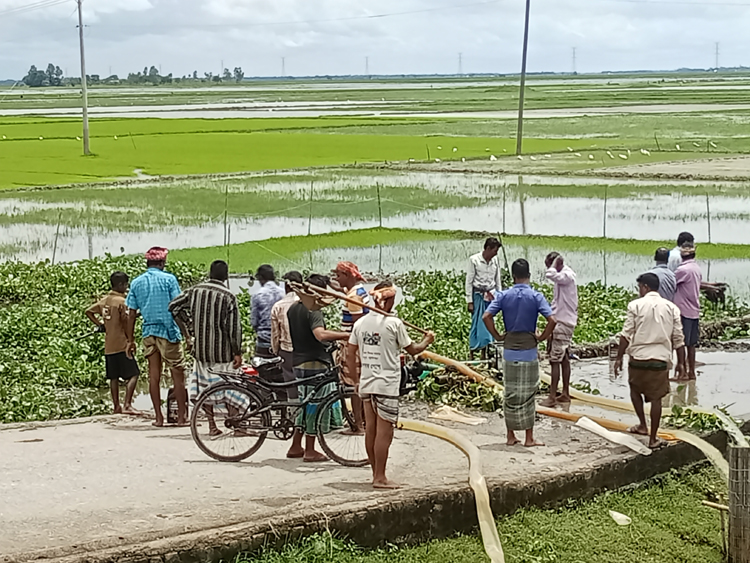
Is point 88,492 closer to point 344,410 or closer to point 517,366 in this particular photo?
point 344,410

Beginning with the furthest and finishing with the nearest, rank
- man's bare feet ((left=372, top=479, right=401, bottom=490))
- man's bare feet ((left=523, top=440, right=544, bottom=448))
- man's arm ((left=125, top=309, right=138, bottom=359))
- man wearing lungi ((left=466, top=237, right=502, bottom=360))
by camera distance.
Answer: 1. man wearing lungi ((left=466, top=237, right=502, bottom=360))
2. man's arm ((left=125, top=309, right=138, bottom=359))
3. man's bare feet ((left=523, top=440, right=544, bottom=448))
4. man's bare feet ((left=372, top=479, right=401, bottom=490))

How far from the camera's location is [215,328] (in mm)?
9383

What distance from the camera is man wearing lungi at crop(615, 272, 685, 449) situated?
30.2 ft

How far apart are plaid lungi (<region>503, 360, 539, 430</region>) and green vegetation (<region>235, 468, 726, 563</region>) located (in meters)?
1.01

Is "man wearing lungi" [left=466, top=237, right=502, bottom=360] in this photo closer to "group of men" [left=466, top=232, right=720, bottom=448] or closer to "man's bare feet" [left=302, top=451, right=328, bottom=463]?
"group of men" [left=466, top=232, right=720, bottom=448]

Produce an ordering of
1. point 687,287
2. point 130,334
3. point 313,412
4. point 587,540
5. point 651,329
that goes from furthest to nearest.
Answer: point 687,287
point 130,334
point 651,329
point 313,412
point 587,540

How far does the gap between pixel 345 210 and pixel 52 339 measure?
1644cm

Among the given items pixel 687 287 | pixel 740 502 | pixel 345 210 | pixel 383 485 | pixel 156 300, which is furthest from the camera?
pixel 345 210

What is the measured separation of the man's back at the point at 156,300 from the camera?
32.9 feet

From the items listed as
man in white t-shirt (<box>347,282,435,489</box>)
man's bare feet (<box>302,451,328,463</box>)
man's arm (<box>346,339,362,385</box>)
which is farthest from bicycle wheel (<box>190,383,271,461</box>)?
man in white t-shirt (<box>347,282,435,489</box>)

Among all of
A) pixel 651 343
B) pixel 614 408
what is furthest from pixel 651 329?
pixel 614 408

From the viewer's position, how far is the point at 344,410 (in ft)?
30.2

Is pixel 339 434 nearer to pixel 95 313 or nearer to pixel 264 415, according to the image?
pixel 264 415

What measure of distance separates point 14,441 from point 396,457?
345cm
